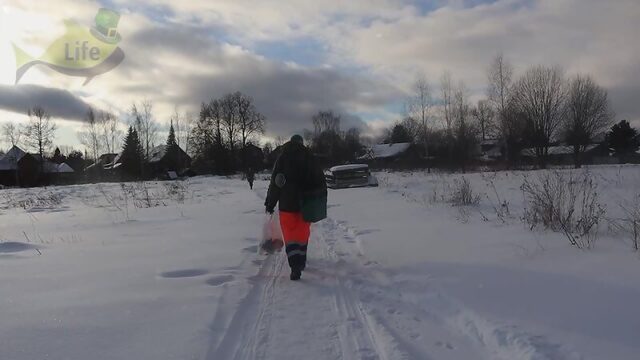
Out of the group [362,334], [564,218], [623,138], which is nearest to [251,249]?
[362,334]

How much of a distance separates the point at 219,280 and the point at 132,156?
251 feet

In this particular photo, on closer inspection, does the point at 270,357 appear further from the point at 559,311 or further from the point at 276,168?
the point at 276,168

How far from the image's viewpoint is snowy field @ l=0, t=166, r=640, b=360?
137 inches

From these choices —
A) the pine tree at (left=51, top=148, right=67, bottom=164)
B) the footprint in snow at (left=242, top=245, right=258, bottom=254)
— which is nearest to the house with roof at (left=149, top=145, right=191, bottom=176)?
the pine tree at (left=51, top=148, right=67, bottom=164)

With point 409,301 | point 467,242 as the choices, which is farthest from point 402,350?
point 467,242

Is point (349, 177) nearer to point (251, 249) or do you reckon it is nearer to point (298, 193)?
point (251, 249)

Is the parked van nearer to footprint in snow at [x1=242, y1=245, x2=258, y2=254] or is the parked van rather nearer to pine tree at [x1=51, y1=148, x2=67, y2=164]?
footprint in snow at [x1=242, y1=245, x2=258, y2=254]

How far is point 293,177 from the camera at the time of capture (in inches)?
244

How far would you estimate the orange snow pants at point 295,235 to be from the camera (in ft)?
19.6

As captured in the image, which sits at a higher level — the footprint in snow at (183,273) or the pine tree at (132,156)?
the pine tree at (132,156)

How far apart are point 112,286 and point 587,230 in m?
5.92

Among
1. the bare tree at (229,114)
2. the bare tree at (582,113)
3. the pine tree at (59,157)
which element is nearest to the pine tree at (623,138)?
the bare tree at (582,113)

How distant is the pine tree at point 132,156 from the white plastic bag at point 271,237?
70593 mm

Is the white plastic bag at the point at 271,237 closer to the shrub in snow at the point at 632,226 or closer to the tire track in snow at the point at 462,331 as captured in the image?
the tire track in snow at the point at 462,331
